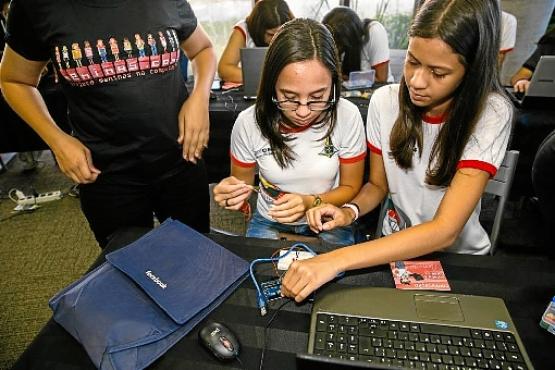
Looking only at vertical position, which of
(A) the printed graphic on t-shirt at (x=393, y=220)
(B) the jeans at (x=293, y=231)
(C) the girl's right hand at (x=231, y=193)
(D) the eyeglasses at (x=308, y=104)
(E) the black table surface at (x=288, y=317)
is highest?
(D) the eyeglasses at (x=308, y=104)

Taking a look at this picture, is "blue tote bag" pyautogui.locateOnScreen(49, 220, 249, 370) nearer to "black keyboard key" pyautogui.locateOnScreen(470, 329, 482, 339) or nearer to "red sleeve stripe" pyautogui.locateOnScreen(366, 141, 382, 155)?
"black keyboard key" pyautogui.locateOnScreen(470, 329, 482, 339)

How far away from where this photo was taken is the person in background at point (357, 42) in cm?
252

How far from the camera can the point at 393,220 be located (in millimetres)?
1334

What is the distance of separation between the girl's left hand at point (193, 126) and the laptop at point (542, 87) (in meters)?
1.67

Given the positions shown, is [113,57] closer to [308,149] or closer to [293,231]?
[308,149]

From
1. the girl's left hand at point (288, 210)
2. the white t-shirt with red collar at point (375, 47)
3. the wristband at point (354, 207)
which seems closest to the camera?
the girl's left hand at point (288, 210)

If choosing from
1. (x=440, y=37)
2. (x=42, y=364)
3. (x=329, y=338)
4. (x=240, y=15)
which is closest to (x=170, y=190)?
(x=42, y=364)

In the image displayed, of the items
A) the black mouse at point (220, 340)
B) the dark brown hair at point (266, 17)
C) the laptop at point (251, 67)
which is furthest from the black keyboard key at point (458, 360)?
the dark brown hair at point (266, 17)

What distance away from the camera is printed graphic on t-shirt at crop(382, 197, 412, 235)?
1300mm

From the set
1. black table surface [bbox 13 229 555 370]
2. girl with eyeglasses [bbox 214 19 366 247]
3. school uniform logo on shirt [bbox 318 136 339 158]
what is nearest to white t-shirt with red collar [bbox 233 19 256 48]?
girl with eyeglasses [bbox 214 19 366 247]

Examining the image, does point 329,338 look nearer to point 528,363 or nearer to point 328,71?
point 528,363

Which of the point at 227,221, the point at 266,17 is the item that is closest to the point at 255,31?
the point at 266,17

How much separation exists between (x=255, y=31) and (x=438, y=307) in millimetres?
2234

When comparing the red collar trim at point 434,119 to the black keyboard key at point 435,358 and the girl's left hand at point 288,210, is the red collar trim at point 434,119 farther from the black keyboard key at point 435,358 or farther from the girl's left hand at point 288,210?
the black keyboard key at point 435,358
